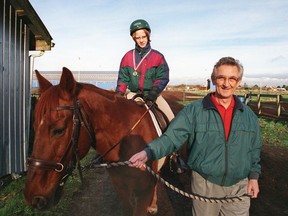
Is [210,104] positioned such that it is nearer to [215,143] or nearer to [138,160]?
[215,143]

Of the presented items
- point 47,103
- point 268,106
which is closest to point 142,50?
point 47,103

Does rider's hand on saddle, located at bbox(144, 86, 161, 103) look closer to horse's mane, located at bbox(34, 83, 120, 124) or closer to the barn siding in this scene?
horse's mane, located at bbox(34, 83, 120, 124)

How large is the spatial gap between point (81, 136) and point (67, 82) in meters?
0.56

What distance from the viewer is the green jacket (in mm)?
2682

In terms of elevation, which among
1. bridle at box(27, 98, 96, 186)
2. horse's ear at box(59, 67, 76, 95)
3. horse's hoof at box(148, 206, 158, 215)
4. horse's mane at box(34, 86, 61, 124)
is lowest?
horse's hoof at box(148, 206, 158, 215)

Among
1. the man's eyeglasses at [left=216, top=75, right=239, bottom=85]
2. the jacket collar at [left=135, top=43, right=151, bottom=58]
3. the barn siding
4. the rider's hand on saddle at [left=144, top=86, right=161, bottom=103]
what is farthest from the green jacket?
the barn siding

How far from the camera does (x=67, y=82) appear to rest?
9.14 feet

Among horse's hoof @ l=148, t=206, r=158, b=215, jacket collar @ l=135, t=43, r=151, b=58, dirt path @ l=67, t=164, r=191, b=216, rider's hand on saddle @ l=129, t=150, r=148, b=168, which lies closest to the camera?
rider's hand on saddle @ l=129, t=150, r=148, b=168

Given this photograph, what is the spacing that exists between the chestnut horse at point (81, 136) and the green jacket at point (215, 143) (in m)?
0.78

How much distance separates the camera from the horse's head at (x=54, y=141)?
8.55 feet

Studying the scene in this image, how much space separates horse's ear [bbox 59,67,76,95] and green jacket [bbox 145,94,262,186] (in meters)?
0.96

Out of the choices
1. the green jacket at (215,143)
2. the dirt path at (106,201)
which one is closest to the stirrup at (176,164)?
the dirt path at (106,201)

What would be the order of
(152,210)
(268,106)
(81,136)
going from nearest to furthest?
1. (81,136)
2. (152,210)
3. (268,106)

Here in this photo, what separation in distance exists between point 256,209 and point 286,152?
528cm
